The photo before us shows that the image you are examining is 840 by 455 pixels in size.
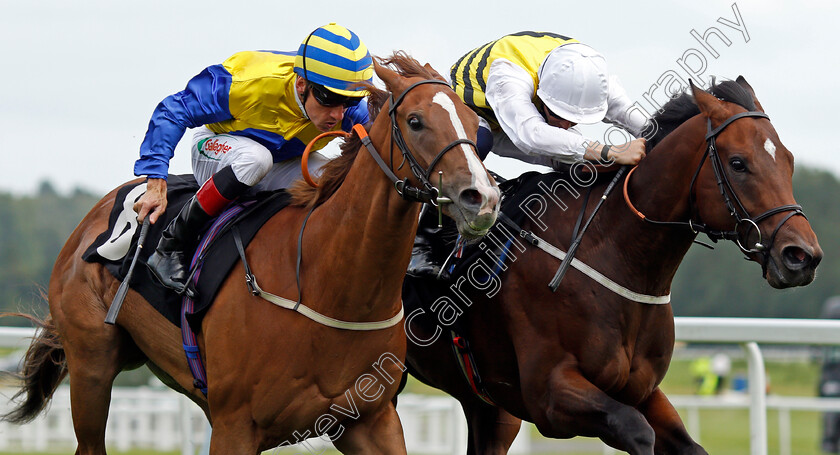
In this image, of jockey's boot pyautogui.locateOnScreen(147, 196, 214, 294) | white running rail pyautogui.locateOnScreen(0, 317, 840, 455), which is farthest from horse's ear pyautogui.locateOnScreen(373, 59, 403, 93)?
white running rail pyautogui.locateOnScreen(0, 317, 840, 455)

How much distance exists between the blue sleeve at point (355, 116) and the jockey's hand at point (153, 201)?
31.1 inches

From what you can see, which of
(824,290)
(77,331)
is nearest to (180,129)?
(77,331)

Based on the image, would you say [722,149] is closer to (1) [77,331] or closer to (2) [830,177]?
(1) [77,331]

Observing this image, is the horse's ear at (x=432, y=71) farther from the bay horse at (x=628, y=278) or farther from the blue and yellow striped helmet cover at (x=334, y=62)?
the bay horse at (x=628, y=278)

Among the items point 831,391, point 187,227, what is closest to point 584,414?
point 187,227

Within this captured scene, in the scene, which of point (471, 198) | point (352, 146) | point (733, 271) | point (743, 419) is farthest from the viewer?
point (733, 271)

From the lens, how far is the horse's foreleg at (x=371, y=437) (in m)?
3.63

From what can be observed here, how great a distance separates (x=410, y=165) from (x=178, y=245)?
50.3 inches

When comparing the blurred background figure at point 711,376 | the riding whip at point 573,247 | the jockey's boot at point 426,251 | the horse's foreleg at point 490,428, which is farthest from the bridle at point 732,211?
the blurred background figure at point 711,376

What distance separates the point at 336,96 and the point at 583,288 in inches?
47.6

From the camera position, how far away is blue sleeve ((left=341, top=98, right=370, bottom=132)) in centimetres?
423

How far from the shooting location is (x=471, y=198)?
9.76 feet

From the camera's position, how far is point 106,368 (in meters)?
4.31

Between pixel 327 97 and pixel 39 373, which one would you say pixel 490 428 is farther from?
pixel 39 373
